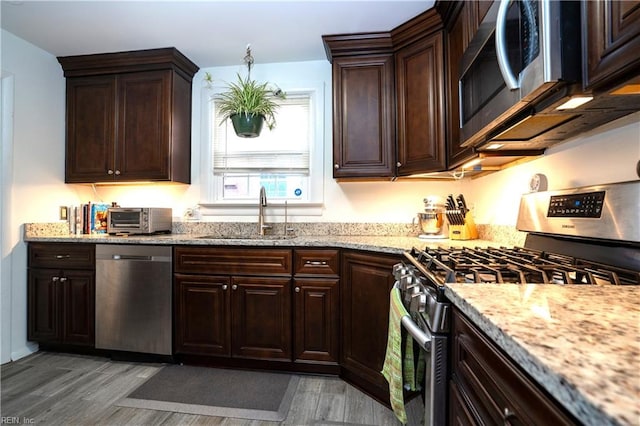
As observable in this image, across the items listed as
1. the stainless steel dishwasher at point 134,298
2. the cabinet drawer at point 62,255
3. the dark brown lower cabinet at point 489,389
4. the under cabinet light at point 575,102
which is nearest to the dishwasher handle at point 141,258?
the stainless steel dishwasher at point 134,298

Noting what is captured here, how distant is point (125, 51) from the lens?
2574 millimetres

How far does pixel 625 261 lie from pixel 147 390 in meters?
2.43

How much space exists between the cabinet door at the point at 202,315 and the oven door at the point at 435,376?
158 centimetres

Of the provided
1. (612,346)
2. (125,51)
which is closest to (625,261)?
(612,346)

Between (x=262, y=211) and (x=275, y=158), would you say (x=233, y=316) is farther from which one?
(x=275, y=158)

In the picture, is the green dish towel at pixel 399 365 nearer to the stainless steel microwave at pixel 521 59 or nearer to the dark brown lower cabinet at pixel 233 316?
the stainless steel microwave at pixel 521 59

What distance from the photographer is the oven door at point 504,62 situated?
0.87 m

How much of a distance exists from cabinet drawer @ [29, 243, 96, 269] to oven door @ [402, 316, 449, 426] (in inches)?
97.7

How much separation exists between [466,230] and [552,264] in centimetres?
110

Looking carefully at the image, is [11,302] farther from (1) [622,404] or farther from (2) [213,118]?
(1) [622,404]

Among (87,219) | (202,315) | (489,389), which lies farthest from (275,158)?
(489,389)

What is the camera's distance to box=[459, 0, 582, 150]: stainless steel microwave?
798 millimetres

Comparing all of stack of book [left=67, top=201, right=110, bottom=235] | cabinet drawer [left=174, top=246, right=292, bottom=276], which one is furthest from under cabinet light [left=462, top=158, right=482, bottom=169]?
stack of book [left=67, top=201, right=110, bottom=235]

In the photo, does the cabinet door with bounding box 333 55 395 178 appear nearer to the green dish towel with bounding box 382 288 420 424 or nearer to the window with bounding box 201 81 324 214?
the window with bounding box 201 81 324 214
